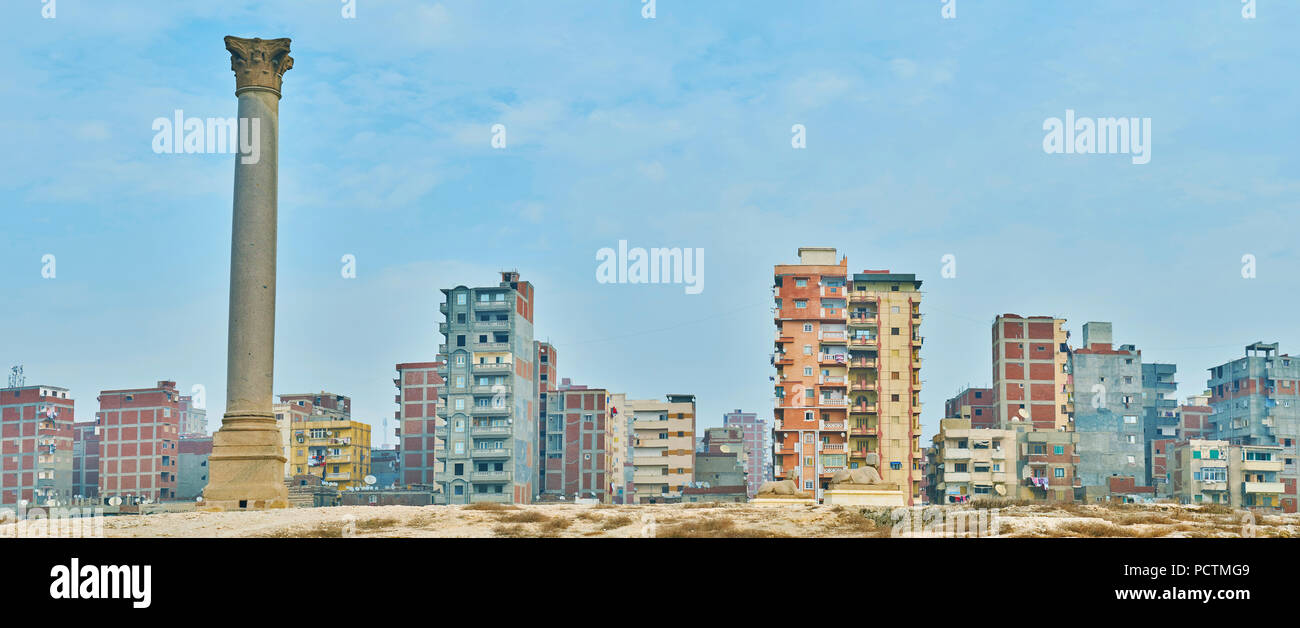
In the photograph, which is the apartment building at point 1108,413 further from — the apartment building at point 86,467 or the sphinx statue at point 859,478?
the apartment building at point 86,467

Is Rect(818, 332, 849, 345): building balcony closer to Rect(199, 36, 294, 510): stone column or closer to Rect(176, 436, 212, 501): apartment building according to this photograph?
Rect(199, 36, 294, 510): stone column

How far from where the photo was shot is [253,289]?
3728 cm

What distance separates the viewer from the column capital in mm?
37625

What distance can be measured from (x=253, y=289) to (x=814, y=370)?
60.1 m

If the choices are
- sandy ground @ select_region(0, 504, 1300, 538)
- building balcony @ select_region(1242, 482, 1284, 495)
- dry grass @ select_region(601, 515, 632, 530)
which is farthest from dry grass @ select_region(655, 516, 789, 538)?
building balcony @ select_region(1242, 482, 1284, 495)

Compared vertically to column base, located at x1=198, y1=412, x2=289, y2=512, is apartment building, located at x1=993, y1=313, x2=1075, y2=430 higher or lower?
higher

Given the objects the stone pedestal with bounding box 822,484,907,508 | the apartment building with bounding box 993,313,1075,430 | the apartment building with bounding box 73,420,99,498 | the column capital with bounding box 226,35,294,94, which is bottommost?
the apartment building with bounding box 73,420,99,498

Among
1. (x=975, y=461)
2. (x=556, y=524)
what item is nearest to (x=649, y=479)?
(x=975, y=461)

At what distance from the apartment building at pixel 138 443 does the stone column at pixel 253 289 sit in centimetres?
10736

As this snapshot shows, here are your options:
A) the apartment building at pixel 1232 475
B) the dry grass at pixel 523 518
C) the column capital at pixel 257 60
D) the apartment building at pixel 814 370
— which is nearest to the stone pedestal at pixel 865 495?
the dry grass at pixel 523 518

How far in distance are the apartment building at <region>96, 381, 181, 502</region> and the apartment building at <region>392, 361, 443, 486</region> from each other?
25.8 meters

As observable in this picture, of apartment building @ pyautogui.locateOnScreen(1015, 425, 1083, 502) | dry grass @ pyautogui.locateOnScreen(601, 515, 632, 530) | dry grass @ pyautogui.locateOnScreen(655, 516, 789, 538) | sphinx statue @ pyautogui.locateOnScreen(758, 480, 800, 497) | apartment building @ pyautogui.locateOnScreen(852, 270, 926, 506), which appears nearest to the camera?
dry grass @ pyautogui.locateOnScreen(655, 516, 789, 538)
